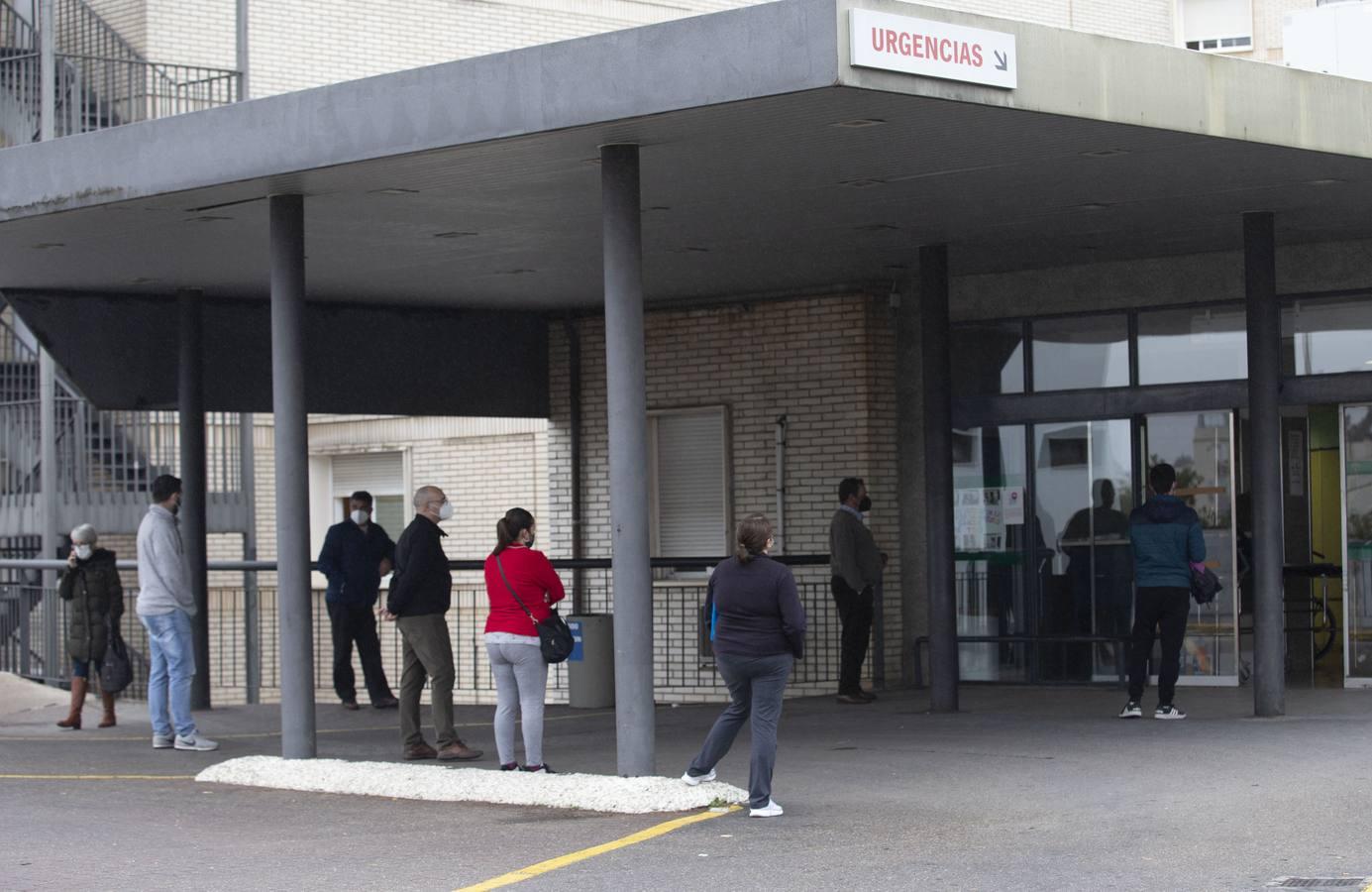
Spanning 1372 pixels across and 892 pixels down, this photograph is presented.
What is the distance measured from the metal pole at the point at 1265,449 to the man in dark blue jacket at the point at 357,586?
7.05 metres

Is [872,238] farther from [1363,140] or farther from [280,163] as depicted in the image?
[280,163]

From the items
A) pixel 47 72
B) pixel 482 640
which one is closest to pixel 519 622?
pixel 482 640

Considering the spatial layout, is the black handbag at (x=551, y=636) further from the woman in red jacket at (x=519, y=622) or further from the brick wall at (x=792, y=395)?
the brick wall at (x=792, y=395)

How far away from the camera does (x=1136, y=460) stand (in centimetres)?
1588

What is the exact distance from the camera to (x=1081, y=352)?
1603 centimetres

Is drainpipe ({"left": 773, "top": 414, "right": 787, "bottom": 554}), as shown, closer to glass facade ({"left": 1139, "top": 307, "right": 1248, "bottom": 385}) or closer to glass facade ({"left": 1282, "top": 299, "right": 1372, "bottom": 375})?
glass facade ({"left": 1139, "top": 307, "right": 1248, "bottom": 385})

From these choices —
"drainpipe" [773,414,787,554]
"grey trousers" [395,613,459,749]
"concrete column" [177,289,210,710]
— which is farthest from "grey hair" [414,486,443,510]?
"drainpipe" [773,414,787,554]

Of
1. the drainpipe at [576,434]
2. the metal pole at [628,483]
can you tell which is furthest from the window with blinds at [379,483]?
the metal pole at [628,483]

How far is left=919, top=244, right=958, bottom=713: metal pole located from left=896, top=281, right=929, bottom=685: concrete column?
2317mm

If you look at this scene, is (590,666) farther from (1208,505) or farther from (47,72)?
(47,72)

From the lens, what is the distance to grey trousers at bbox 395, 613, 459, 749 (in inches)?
470

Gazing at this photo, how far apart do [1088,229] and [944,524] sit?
252 cm

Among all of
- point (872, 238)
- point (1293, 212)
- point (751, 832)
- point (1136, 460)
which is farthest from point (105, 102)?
point (751, 832)

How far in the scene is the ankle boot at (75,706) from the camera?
48.3 ft
